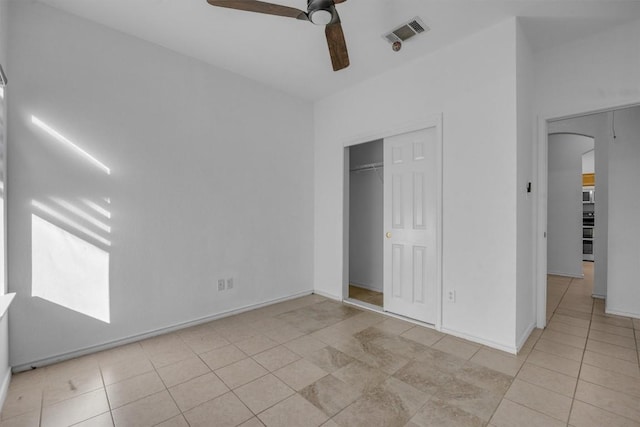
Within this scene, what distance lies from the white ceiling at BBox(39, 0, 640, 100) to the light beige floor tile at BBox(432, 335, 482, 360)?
9.45ft

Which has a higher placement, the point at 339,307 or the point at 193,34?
the point at 193,34

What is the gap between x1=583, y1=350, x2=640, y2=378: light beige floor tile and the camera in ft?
7.29

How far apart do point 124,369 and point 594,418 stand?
3.20 m

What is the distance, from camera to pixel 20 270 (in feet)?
7.39

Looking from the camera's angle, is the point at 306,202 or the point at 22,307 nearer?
the point at 22,307

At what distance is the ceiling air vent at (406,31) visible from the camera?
2.56 metres

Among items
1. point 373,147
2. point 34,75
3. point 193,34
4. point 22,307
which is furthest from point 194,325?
point 373,147

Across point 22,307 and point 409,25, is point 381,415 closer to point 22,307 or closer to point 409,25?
point 22,307

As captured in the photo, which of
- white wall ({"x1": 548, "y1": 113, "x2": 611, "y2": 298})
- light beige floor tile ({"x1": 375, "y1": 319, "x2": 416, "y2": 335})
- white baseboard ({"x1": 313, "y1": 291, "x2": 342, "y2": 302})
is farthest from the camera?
white baseboard ({"x1": 313, "y1": 291, "x2": 342, "y2": 302})

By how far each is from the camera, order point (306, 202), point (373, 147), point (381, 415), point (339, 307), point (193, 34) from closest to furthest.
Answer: point (381, 415), point (193, 34), point (339, 307), point (306, 202), point (373, 147)

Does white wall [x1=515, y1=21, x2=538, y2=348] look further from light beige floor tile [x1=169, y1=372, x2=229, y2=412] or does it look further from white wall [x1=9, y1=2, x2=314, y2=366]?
white wall [x1=9, y1=2, x2=314, y2=366]

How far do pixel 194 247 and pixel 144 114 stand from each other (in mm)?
1412

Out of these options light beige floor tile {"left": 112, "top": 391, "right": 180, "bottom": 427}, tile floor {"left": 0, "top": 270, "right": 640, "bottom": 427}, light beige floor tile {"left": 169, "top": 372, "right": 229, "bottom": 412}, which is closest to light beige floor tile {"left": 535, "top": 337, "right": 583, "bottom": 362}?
tile floor {"left": 0, "top": 270, "right": 640, "bottom": 427}

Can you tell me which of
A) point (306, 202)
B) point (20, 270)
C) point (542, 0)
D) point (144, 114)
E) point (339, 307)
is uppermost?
point (542, 0)
